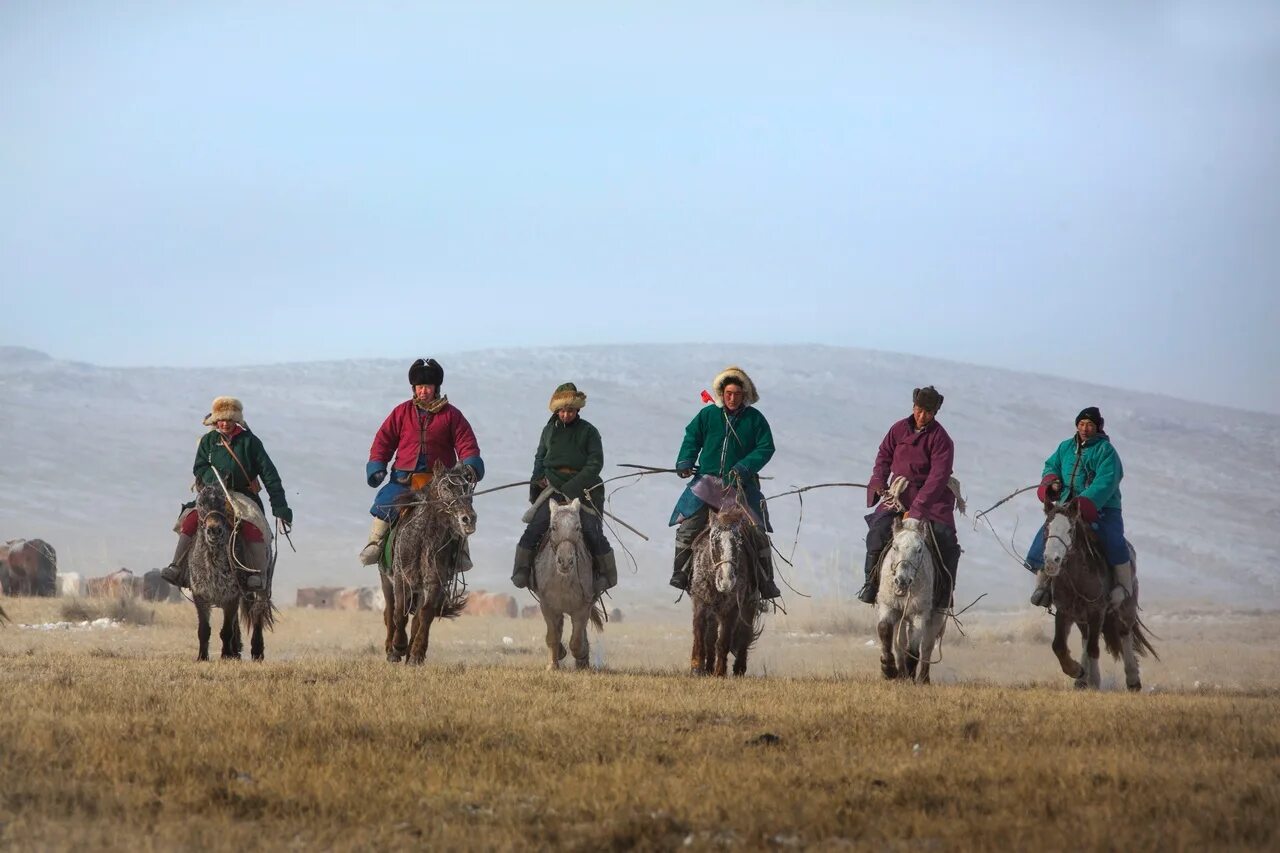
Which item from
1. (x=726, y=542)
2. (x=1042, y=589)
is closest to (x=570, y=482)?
(x=726, y=542)

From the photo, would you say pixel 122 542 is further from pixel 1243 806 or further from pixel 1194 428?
pixel 1194 428

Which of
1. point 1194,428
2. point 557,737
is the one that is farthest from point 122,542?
point 1194,428

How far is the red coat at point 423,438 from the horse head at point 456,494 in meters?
0.20

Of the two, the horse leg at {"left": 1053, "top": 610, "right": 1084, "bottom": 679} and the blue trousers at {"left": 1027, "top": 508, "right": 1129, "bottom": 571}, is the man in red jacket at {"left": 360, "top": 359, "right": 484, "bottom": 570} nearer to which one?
the blue trousers at {"left": 1027, "top": 508, "right": 1129, "bottom": 571}

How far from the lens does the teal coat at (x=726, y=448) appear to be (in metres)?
14.6

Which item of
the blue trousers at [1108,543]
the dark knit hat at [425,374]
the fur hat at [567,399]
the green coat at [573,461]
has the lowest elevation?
the blue trousers at [1108,543]

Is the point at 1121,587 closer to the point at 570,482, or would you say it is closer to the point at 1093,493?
the point at 1093,493

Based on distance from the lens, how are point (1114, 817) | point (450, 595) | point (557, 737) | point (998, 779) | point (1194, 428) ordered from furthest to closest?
point (1194, 428) < point (450, 595) < point (557, 737) < point (998, 779) < point (1114, 817)

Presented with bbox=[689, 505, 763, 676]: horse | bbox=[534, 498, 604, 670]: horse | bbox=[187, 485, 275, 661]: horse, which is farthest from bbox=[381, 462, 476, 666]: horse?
bbox=[689, 505, 763, 676]: horse

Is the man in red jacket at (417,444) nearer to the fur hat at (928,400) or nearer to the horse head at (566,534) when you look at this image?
the horse head at (566,534)

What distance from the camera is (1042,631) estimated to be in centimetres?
2812

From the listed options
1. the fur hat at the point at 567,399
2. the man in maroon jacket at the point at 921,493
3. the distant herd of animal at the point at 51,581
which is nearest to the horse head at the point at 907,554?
the man in maroon jacket at the point at 921,493

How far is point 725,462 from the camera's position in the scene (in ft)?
47.8

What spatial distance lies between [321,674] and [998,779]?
594cm
